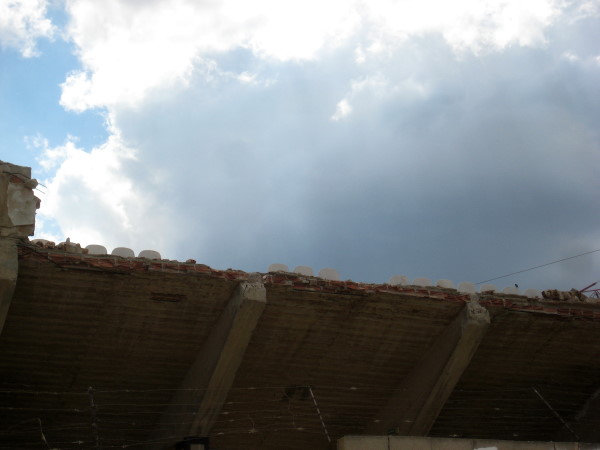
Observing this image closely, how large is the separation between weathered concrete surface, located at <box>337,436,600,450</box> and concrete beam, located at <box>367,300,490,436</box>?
171 inches

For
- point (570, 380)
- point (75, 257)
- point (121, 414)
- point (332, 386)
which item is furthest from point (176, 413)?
point (570, 380)

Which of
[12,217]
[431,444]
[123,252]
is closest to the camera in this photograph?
[431,444]

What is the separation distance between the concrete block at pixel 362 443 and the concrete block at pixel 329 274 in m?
4.50

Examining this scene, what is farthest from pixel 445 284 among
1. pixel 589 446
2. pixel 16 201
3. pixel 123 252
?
pixel 16 201

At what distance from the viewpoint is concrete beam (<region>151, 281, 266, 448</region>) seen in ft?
45.5

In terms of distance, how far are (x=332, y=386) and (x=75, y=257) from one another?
703 centimetres

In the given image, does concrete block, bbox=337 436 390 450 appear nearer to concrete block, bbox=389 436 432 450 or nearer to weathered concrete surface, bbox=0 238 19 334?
concrete block, bbox=389 436 432 450

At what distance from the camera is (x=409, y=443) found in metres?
11.2

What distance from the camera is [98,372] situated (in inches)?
571

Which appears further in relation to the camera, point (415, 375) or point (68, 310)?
point (415, 375)

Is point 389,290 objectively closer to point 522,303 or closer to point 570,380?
point 522,303

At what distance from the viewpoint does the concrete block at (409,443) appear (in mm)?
11164

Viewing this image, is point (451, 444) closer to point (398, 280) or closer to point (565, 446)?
point (565, 446)

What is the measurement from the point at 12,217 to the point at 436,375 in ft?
32.2
